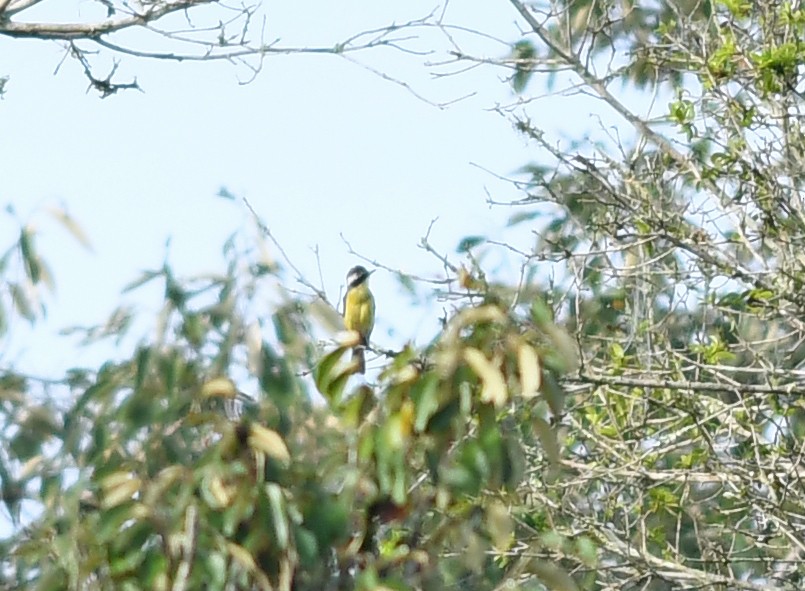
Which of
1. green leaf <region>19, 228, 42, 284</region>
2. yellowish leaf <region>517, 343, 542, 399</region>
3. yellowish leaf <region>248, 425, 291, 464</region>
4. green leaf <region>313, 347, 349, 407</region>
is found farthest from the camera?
green leaf <region>19, 228, 42, 284</region>

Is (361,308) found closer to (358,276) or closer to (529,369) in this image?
(358,276)

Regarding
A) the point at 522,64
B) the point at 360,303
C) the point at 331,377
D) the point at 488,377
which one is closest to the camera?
the point at 488,377

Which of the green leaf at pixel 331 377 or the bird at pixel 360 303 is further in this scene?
the bird at pixel 360 303

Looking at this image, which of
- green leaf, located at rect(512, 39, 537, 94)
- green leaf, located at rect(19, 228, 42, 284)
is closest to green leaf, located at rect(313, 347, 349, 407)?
green leaf, located at rect(19, 228, 42, 284)

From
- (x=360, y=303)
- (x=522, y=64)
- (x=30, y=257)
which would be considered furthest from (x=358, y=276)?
(x=30, y=257)

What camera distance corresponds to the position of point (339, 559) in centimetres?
278

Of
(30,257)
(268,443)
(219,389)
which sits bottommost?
(268,443)

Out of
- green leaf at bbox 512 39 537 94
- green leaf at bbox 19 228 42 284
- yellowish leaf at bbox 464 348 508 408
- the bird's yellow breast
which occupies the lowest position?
yellowish leaf at bbox 464 348 508 408

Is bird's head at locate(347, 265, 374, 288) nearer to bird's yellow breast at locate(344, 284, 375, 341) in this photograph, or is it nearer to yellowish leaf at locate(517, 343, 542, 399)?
bird's yellow breast at locate(344, 284, 375, 341)

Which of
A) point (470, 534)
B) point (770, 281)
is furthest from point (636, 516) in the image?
point (470, 534)

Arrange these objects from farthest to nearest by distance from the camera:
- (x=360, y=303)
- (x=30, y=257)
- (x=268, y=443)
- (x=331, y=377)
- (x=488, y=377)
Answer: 1. (x=360, y=303)
2. (x=30, y=257)
3. (x=331, y=377)
4. (x=488, y=377)
5. (x=268, y=443)

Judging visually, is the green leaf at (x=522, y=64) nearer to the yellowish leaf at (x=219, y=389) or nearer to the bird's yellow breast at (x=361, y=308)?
the bird's yellow breast at (x=361, y=308)

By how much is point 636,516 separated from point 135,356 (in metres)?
4.14

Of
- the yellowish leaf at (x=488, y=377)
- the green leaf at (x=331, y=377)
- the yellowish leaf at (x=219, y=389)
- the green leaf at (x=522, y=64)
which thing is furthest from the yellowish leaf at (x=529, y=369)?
the green leaf at (x=522, y=64)
